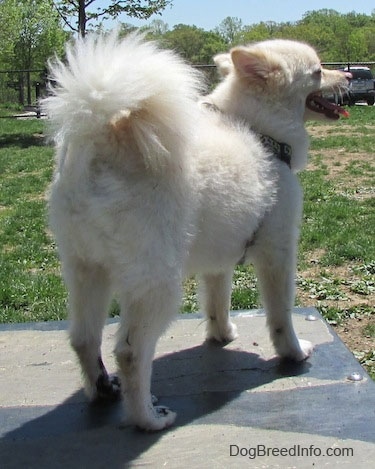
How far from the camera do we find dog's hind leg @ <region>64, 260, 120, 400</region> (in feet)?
9.03

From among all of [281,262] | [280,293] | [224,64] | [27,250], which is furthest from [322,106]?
[27,250]

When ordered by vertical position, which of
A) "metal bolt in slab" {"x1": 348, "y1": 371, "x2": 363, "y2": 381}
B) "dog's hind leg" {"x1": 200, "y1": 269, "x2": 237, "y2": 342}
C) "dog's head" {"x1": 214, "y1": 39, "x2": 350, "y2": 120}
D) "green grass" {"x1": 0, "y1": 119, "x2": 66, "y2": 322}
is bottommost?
"green grass" {"x1": 0, "y1": 119, "x2": 66, "y2": 322}

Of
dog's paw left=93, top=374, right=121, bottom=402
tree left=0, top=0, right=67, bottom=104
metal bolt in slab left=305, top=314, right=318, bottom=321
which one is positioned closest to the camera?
dog's paw left=93, top=374, right=121, bottom=402

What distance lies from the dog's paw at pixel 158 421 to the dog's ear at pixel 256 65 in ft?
5.65

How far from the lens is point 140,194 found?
249cm

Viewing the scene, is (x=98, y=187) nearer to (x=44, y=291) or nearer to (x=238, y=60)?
(x=238, y=60)

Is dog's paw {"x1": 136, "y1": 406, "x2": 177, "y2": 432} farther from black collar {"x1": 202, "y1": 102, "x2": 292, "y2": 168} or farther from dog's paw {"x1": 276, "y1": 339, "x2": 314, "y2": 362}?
black collar {"x1": 202, "y1": 102, "x2": 292, "y2": 168}

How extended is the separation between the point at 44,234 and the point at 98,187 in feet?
15.0

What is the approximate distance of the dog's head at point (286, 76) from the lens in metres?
3.17

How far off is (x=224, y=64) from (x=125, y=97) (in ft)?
4.10

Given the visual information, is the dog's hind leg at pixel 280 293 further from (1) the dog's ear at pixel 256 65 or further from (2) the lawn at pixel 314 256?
(1) the dog's ear at pixel 256 65

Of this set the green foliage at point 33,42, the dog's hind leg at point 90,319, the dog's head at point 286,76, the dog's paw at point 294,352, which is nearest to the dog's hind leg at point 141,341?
the dog's hind leg at point 90,319

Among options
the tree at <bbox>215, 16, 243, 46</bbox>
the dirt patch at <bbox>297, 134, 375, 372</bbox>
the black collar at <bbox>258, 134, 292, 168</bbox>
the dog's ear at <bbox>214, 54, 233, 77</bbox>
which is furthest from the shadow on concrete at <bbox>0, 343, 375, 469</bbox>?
the tree at <bbox>215, 16, 243, 46</bbox>

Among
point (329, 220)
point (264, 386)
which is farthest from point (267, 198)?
point (329, 220)
